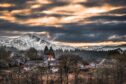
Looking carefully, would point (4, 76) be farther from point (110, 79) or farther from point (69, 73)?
point (110, 79)

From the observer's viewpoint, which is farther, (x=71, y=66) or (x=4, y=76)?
(x=71, y=66)

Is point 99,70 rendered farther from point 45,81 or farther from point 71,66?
point 45,81

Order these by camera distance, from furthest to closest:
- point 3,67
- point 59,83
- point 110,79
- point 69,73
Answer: point 3,67, point 69,73, point 110,79, point 59,83

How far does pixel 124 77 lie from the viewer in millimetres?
136125

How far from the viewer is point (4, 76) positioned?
137 meters

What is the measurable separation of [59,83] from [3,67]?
161 feet

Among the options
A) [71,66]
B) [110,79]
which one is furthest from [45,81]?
[110,79]

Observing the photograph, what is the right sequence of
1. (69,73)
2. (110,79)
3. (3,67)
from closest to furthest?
(110,79) < (69,73) < (3,67)

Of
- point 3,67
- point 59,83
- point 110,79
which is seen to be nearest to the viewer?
point 59,83

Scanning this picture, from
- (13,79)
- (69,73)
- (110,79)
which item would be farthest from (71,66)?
(13,79)

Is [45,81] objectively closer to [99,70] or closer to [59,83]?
[59,83]

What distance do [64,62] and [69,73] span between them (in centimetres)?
621

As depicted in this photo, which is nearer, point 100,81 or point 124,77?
point 100,81

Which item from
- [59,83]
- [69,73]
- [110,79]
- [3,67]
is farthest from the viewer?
[3,67]
